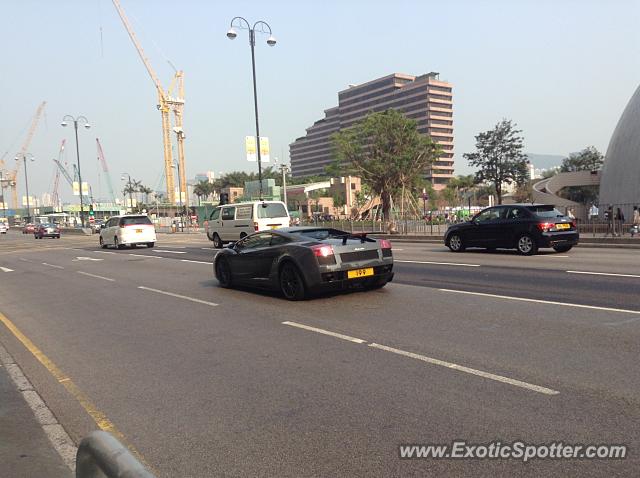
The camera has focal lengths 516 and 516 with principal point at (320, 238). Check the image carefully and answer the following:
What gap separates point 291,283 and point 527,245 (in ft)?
30.2

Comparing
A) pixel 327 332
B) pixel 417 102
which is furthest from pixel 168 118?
pixel 327 332

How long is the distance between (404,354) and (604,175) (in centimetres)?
4620

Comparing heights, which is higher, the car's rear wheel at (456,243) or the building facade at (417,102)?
the building facade at (417,102)

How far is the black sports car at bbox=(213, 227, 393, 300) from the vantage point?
874 cm

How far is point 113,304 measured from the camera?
9.91m

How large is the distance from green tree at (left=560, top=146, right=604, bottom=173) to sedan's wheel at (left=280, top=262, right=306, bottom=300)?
240ft

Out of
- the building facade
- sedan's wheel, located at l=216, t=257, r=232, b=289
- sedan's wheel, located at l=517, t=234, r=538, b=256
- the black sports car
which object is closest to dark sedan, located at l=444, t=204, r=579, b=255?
sedan's wheel, located at l=517, t=234, r=538, b=256

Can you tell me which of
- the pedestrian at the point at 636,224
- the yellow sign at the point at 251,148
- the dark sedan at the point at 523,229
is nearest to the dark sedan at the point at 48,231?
the yellow sign at the point at 251,148

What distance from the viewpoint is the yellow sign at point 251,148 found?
3428 centimetres

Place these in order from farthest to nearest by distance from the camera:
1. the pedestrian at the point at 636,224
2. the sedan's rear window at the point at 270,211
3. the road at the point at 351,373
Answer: the sedan's rear window at the point at 270,211 → the pedestrian at the point at 636,224 → the road at the point at 351,373

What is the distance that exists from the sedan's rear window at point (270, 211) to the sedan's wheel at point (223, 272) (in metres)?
11.2

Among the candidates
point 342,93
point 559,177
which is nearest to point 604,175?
point 559,177

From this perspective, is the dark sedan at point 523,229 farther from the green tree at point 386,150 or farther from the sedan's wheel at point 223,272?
the green tree at point 386,150

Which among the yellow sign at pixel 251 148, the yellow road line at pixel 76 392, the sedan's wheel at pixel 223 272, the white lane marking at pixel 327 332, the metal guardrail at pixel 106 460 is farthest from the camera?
the yellow sign at pixel 251 148
